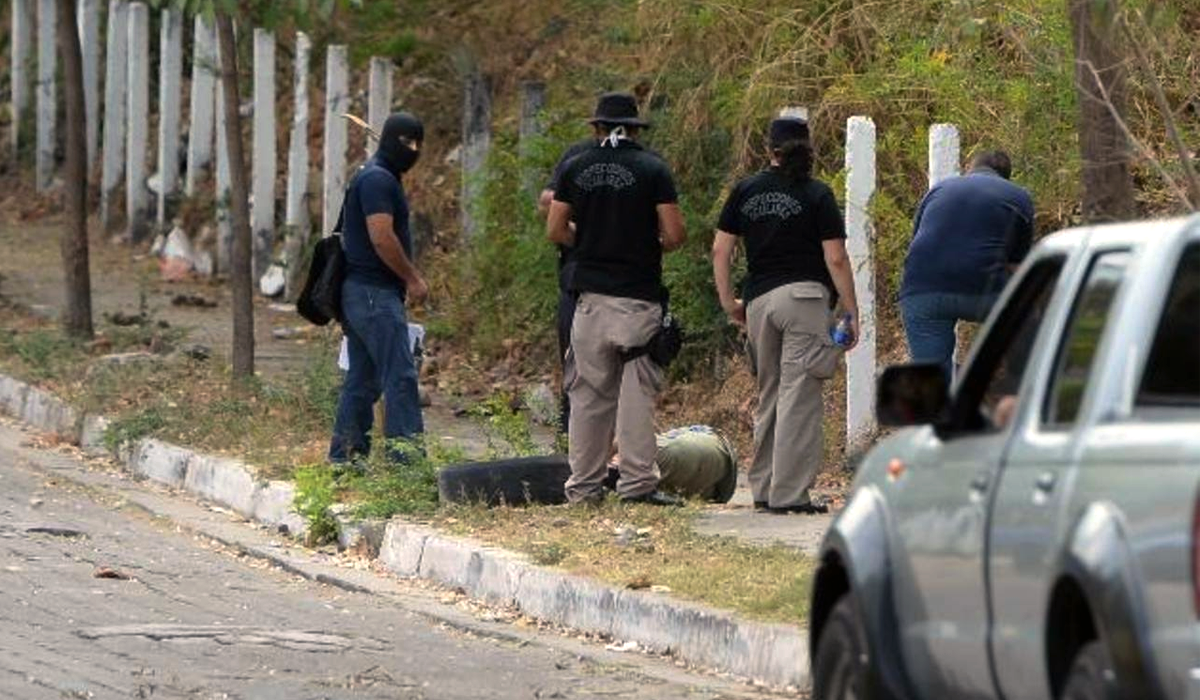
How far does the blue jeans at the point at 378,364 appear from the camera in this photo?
1391cm

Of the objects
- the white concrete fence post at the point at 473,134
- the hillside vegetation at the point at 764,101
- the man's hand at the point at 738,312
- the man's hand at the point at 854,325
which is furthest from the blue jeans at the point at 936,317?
the white concrete fence post at the point at 473,134

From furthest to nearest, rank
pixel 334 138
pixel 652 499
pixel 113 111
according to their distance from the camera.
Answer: pixel 113 111 → pixel 334 138 → pixel 652 499

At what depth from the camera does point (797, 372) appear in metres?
12.9

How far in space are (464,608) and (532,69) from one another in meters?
11.3

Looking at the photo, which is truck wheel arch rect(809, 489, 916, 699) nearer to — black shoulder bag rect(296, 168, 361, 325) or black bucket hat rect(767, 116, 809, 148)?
black bucket hat rect(767, 116, 809, 148)

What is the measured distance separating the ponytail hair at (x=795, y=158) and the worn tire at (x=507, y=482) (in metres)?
1.70

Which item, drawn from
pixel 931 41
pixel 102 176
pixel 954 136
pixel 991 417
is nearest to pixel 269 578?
pixel 954 136

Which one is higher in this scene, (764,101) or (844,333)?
(764,101)

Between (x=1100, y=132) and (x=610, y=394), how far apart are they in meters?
3.25

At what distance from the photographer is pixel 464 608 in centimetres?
1168

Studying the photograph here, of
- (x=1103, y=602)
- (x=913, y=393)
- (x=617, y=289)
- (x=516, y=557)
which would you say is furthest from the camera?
(x=617, y=289)

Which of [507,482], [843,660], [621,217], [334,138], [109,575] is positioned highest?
[334,138]

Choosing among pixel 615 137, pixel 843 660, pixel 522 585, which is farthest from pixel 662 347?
pixel 843 660

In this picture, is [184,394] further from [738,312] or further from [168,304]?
[168,304]
